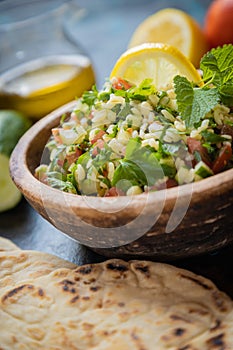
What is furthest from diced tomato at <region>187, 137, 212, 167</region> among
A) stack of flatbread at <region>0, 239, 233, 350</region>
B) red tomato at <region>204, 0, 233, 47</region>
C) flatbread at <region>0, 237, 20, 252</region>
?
red tomato at <region>204, 0, 233, 47</region>

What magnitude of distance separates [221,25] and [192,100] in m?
1.67

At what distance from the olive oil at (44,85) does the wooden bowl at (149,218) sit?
3.38 feet

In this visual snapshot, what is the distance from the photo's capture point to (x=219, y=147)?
1.83 m

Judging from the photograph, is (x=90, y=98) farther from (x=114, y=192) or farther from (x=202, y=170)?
(x=202, y=170)

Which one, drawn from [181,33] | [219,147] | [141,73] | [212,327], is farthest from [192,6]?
[212,327]

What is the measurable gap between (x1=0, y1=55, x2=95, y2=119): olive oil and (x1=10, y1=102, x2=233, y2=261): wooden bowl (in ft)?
3.38

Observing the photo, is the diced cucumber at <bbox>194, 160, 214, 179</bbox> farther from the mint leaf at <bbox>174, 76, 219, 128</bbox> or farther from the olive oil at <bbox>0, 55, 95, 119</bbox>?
the olive oil at <bbox>0, 55, 95, 119</bbox>

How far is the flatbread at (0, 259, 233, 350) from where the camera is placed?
1.57m

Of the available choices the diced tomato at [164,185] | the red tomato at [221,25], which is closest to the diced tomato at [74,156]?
the diced tomato at [164,185]

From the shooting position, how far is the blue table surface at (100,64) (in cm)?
199

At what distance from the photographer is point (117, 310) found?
66.1 inches

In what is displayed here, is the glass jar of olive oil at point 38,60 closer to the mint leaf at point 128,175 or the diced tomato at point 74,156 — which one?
the diced tomato at point 74,156

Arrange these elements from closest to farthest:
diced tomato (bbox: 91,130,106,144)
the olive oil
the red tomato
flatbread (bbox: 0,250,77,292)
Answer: flatbread (bbox: 0,250,77,292) → diced tomato (bbox: 91,130,106,144) → the olive oil → the red tomato

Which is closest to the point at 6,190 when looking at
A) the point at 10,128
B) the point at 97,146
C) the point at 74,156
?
the point at 10,128
